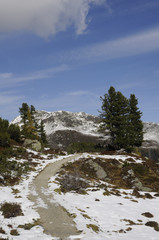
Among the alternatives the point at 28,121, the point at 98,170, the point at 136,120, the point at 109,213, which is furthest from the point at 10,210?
the point at 28,121

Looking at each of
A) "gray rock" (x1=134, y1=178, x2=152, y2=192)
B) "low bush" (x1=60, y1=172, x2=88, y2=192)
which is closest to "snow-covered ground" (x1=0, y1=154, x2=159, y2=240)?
"low bush" (x1=60, y1=172, x2=88, y2=192)

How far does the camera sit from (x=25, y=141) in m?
38.6

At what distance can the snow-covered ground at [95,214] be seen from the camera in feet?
29.1

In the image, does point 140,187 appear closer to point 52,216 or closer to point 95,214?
point 95,214

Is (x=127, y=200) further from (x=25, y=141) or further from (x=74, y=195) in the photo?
(x=25, y=141)

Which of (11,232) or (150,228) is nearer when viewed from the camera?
(11,232)

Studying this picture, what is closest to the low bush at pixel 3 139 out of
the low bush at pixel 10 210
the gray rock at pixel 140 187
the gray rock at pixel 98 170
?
the gray rock at pixel 98 170

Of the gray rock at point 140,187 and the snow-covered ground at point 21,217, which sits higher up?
the snow-covered ground at point 21,217

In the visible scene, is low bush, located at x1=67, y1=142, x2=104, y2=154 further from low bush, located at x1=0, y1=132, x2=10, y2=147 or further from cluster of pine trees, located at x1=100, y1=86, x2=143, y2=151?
low bush, located at x1=0, y1=132, x2=10, y2=147

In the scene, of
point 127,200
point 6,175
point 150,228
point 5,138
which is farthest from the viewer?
point 5,138

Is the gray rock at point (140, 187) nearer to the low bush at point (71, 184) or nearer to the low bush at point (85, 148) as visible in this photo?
the low bush at point (71, 184)

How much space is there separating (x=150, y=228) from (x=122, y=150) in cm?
2466

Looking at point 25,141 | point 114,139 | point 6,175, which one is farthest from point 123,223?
point 25,141

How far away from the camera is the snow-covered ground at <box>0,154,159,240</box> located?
8875 mm
